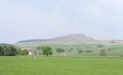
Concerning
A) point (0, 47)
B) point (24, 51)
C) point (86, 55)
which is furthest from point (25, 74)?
point (24, 51)

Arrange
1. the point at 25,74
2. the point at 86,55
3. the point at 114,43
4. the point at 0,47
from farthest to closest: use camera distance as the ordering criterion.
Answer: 1. the point at 0,47
2. the point at 86,55
3. the point at 114,43
4. the point at 25,74

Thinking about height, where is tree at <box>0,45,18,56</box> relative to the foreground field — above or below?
above

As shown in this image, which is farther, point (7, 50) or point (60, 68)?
point (7, 50)

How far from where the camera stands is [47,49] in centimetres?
2525

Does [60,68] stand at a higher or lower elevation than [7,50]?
lower

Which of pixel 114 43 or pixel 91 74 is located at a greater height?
pixel 114 43

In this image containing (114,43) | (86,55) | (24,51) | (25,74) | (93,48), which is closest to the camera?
(25,74)

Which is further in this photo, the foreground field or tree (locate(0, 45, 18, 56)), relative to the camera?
tree (locate(0, 45, 18, 56))

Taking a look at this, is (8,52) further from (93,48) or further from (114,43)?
(114,43)

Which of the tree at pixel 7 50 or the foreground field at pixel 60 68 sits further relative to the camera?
the tree at pixel 7 50

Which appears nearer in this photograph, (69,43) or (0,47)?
(69,43)

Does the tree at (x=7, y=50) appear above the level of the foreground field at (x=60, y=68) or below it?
above

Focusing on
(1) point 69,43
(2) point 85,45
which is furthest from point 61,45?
(2) point 85,45

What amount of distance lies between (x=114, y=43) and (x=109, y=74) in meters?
5.73
